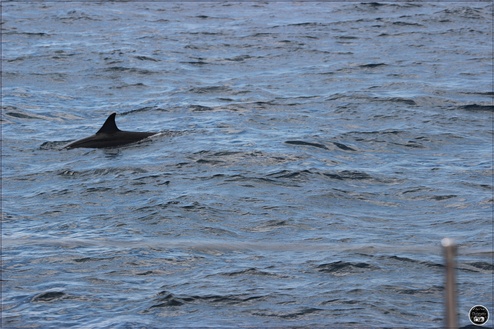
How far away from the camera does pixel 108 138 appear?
15508mm

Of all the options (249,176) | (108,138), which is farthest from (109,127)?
(249,176)

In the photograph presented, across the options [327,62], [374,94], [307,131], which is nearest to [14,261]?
[307,131]

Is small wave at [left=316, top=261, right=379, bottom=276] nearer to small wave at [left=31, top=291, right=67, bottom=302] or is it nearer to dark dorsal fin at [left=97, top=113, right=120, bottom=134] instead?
small wave at [left=31, top=291, right=67, bottom=302]

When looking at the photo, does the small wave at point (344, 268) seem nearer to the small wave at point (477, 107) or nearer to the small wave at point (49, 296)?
the small wave at point (49, 296)

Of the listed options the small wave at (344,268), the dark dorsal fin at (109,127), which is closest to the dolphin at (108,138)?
the dark dorsal fin at (109,127)

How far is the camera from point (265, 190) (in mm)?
13125

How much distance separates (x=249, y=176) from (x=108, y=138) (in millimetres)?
2894

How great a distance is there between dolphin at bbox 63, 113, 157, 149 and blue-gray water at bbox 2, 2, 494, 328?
247mm

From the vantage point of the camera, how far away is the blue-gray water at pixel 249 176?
340 inches

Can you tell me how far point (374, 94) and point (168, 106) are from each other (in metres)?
4.37

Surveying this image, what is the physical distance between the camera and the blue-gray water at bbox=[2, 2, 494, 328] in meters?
8.65

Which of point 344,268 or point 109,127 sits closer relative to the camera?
point 344,268

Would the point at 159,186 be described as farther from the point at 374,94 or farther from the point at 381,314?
the point at 374,94

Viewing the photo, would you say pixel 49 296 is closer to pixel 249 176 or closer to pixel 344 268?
pixel 344 268
